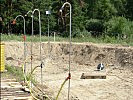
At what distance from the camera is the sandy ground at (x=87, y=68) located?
1289 cm

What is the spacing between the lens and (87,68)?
19625 mm

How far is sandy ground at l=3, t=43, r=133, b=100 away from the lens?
12.9 metres

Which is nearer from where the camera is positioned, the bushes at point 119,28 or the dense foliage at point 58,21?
the bushes at point 119,28

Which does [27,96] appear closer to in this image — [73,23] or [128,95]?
[128,95]

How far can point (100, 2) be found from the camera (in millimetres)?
43938

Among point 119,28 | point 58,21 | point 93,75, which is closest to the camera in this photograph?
point 93,75

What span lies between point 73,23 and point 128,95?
1939 centimetres

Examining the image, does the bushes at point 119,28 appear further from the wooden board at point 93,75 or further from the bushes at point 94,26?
the wooden board at point 93,75

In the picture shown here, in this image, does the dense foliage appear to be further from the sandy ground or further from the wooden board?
the wooden board

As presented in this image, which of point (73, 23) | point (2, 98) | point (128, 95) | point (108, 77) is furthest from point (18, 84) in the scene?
point (73, 23)

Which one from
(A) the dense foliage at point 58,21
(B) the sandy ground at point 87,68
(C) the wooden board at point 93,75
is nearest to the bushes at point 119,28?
(A) the dense foliage at point 58,21

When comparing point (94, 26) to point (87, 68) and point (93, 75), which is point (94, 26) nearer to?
point (87, 68)

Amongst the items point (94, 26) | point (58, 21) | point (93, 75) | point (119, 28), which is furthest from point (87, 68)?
point (94, 26)

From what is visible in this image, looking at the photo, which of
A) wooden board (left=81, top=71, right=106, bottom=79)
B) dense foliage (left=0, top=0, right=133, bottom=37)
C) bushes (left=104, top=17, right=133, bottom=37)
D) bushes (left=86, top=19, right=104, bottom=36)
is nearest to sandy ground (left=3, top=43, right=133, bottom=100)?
wooden board (left=81, top=71, right=106, bottom=79)
